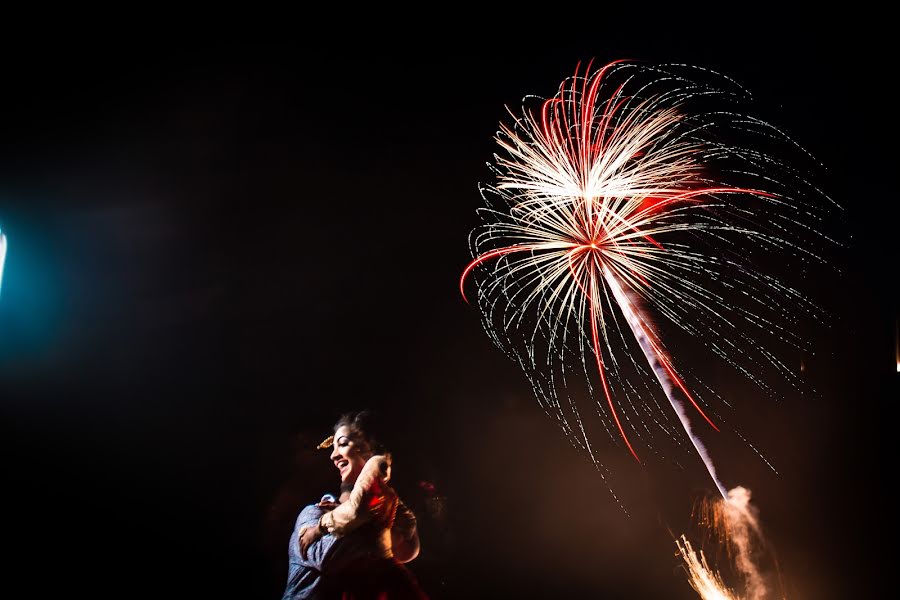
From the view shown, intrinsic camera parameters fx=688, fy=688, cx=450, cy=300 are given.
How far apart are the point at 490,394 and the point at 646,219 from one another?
177 centimetres

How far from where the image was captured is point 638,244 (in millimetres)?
5258

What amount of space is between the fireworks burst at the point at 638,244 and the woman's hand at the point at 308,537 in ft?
6.13

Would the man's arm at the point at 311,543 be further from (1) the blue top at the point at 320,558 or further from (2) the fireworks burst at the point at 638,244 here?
(2) the fireworks burst at the point at 638,244

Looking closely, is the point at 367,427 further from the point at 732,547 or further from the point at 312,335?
the point at 732,547

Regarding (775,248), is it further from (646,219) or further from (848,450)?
(848,450)

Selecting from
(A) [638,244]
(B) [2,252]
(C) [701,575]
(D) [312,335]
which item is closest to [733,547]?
(C) [701,575]

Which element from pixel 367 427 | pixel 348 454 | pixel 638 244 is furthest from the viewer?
pixel 638 244

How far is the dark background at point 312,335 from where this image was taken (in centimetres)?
460

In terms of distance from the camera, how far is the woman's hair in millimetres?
4859

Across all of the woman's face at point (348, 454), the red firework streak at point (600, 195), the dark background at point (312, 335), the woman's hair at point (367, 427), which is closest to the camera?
the dark background at point (312, 335)

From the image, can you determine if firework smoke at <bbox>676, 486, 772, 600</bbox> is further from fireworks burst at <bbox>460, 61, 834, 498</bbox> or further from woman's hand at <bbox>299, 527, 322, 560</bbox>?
woman's hand at <bbox>299, 527, 322, 560</bbox>

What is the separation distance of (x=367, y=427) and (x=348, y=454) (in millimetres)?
233

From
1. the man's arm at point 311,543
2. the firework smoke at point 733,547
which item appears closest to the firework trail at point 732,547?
the firework smoke at point 733,547

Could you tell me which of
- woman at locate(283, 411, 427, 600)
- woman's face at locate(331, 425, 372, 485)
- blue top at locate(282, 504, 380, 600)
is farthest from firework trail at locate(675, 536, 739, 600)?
woman's face at locate(331, 425, 372, 485)
